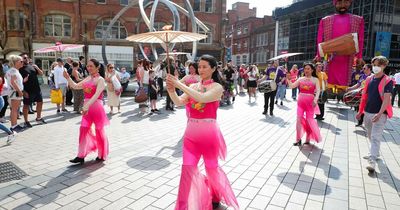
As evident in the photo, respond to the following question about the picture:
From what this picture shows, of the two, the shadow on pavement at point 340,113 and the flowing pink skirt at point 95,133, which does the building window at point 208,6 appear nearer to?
the shadow on pavement at point 340,113

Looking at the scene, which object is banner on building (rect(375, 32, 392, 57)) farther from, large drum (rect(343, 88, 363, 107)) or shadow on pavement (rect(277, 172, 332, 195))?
shadow on pavement (rect(277, 172, 332, 195))

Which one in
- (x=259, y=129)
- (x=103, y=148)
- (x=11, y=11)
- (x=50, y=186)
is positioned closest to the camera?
(x=50, y=186)

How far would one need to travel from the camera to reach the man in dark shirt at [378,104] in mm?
4973

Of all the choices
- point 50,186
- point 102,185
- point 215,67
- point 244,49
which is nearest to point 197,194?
point 215,67

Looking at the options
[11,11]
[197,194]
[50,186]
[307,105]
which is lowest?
[50,186]

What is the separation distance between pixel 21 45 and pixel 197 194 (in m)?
32.5

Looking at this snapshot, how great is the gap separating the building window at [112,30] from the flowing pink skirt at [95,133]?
2936 cm

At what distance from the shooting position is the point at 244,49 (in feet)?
183

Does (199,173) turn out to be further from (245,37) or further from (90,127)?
(245,37)

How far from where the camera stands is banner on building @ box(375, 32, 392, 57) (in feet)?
101

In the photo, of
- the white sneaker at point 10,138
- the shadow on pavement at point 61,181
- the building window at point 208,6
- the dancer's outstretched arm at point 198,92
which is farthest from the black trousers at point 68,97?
the building window at point 208,6

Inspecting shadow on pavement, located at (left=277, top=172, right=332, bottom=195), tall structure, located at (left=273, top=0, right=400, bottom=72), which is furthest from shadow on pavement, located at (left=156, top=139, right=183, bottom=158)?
tall structure, located at (left=273, top=0, right=400, bottom=72)

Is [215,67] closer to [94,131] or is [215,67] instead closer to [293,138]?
[94,131]

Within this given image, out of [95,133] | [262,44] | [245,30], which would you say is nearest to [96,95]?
[95,133]
